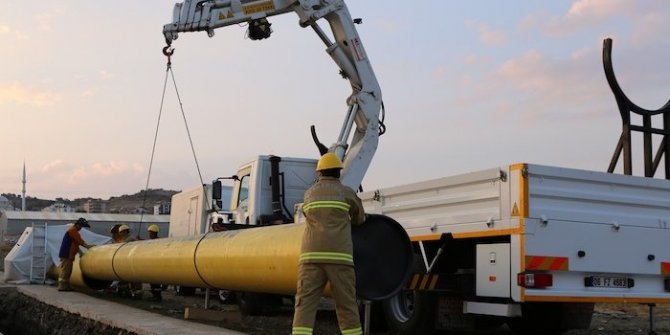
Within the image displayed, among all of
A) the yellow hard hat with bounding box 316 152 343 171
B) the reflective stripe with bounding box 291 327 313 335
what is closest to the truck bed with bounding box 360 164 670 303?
the yellow hard hat with bounding box 316 152 343 171

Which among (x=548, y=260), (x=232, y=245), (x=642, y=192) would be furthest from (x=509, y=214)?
(x=232, y=245)

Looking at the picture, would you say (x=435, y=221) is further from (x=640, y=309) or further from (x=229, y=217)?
(x=640, y=309)

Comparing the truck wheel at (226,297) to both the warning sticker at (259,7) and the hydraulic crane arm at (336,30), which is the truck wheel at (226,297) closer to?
the hydraulic crane arm at (336,30)

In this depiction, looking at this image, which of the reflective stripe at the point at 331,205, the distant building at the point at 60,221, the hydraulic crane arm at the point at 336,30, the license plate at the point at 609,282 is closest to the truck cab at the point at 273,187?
the hydraulic crane arm at the point at 336,30

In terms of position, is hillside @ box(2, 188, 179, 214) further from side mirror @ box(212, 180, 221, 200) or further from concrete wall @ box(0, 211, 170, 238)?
side mirror @ box(212, 180, 221, 200)

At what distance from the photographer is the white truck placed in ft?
21.1

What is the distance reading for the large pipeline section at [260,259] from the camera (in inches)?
235

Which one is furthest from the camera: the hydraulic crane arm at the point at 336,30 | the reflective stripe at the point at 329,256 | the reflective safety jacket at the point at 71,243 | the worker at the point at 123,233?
the worker at the point at 123,233

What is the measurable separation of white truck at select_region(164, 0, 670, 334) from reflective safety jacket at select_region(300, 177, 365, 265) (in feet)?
→ 5.84

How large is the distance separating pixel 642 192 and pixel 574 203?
0.99m

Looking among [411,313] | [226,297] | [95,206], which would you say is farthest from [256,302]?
[95,206]

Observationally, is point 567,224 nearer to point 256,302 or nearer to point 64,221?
point 256,302

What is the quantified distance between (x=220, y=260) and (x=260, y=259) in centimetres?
112

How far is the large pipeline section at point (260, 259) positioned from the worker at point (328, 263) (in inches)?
17.0
